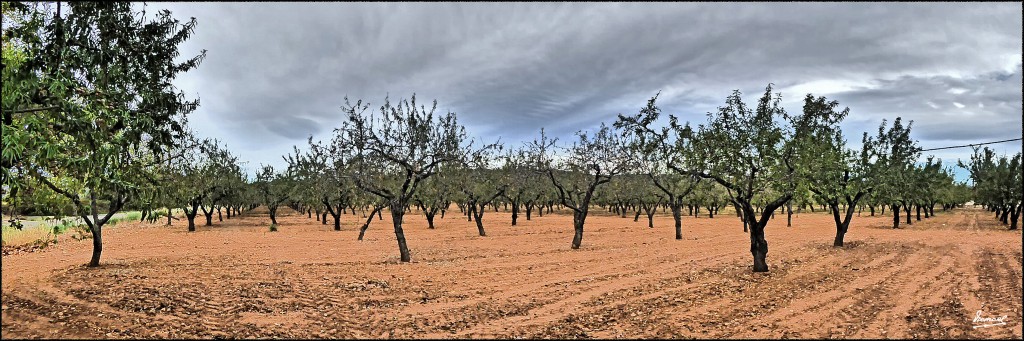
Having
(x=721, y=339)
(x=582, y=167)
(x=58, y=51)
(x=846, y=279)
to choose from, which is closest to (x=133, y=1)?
(x=58, y=51)

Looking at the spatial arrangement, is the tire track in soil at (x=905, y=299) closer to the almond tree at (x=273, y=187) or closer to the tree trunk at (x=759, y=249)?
the tree trunk at (x=759, y=249)

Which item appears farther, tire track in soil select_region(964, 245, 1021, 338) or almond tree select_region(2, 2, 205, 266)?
tire track in soil select_region(964, 245, 1021, 338)

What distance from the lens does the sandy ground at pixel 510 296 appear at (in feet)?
28.4

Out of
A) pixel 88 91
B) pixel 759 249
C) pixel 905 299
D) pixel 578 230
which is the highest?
pixel 88 91

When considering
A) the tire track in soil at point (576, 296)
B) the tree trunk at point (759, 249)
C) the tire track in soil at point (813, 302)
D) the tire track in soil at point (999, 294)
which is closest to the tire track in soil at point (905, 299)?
the tire track in soil at point (813, 302)

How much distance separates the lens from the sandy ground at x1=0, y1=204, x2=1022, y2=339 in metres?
8.66

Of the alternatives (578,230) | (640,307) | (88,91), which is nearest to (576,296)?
(640,307)

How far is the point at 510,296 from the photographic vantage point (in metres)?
11.5

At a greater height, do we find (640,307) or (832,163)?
(832,163)

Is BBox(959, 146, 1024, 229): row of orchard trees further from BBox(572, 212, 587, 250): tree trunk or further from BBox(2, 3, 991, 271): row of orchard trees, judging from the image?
BBox(572, 212, 587, 250): tree trunk

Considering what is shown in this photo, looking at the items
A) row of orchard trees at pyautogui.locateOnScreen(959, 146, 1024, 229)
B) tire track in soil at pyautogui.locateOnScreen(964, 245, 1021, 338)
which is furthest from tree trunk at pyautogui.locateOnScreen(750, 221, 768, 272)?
row of orchard trees at pyautogui.locateOnScreen(959, 146, 1024, 229)

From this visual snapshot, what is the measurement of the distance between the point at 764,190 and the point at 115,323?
16.3m

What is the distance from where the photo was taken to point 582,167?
2519 cm

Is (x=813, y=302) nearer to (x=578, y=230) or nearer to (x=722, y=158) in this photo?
(x=722, y=158)
